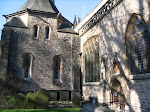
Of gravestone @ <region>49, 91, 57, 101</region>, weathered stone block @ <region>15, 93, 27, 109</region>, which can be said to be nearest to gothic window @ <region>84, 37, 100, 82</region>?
gravestone @ <region>49, 91, 57, 101</region>

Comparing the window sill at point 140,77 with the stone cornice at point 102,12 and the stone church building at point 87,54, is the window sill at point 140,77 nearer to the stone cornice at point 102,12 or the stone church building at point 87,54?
the stone church building at point 87,54

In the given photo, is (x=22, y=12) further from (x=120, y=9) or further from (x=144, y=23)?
(x=144, y=23)

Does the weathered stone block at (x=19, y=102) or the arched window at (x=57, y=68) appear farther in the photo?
the arched window at (x=57, y=68)

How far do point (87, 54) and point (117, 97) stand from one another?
5.80 meters

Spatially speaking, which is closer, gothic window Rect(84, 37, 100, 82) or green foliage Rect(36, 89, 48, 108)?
green foliage Rect(36, 89, 48, 108)

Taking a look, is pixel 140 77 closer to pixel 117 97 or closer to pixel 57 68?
pixel 117 97

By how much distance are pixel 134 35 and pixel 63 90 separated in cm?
953

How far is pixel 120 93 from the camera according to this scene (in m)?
8.48

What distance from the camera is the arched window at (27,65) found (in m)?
14.8

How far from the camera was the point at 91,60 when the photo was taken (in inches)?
509

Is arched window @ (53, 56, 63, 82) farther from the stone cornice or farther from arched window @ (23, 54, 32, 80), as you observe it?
the stone cornice

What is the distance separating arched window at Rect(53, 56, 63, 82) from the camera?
15.5m

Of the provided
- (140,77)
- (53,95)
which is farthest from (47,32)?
(140,77)

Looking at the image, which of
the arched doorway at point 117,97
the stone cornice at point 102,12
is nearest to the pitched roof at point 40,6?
the stone cornice at point 102,12
